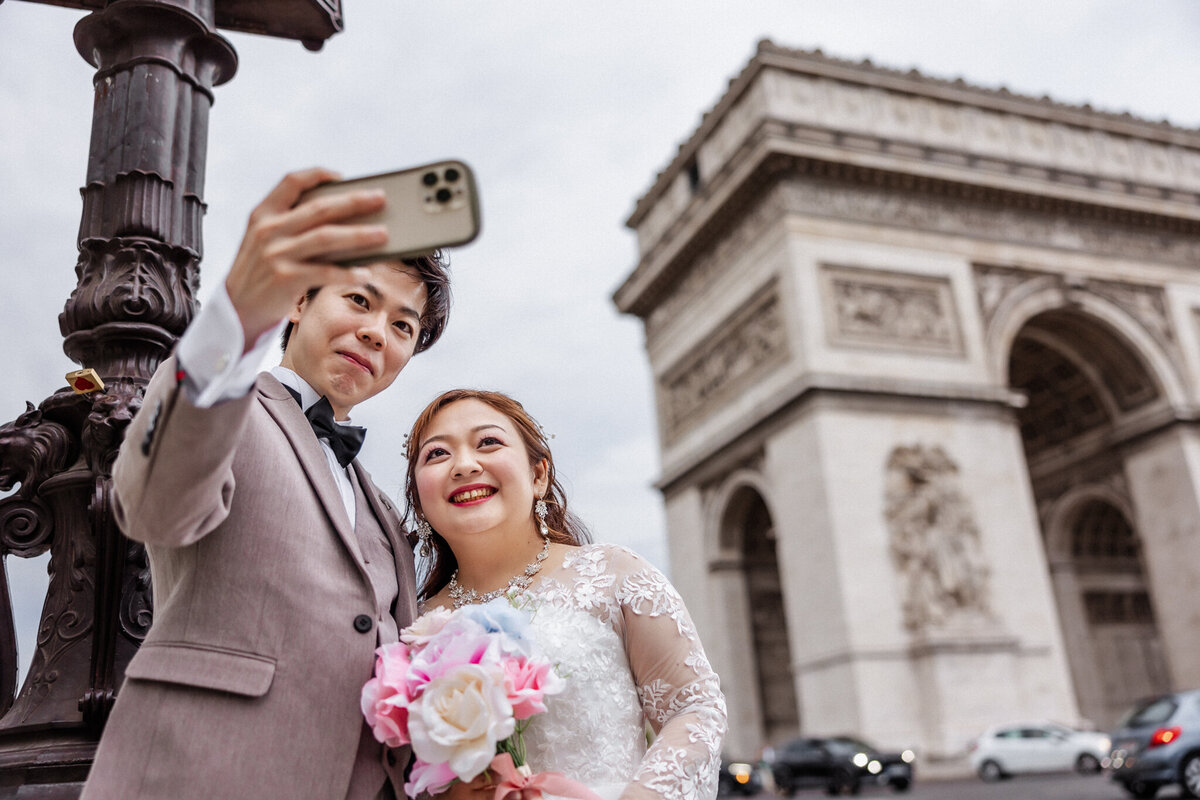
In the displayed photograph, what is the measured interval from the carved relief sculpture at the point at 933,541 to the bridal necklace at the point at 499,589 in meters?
15.0

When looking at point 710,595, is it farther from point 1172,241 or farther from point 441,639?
point 441,639

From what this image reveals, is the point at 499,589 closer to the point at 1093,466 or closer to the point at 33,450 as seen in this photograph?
the point at 33,450

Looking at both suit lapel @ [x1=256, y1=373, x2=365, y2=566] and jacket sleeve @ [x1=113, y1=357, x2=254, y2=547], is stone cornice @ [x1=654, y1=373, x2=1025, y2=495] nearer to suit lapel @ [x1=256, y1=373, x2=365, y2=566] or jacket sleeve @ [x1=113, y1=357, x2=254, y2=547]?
suit lapel @ [x1=256, y1=373, x2=365, y2=566]

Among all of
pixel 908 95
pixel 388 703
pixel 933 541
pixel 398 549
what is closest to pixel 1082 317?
pixel 908 95

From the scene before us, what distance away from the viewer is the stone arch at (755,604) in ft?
65.4

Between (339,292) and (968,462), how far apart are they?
1732cm

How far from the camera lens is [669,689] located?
6.73 ft

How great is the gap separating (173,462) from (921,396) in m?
17.6

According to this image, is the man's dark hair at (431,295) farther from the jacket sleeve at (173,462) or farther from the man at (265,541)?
the jacket sleeve at (173,462)

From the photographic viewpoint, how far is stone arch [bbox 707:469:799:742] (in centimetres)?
1992

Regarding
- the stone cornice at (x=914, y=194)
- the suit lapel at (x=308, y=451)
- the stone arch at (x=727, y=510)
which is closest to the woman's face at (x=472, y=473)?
the suit lapel at (x=308, y=451)

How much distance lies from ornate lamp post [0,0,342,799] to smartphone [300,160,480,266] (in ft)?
4.26

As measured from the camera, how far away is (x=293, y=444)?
1849mm

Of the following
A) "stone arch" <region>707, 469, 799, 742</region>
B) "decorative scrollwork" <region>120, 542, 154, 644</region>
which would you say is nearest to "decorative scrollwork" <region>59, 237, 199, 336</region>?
"decorative scrollwork" <region>120, 542, 154, 644</region>
